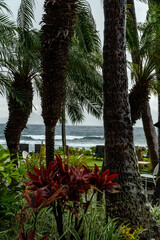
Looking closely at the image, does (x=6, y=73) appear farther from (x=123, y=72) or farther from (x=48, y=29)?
(x=123, y=72)

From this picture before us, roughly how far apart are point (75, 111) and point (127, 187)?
38.4 ft

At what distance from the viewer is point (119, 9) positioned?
13.5 ft

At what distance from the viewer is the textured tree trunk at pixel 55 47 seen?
6812mm

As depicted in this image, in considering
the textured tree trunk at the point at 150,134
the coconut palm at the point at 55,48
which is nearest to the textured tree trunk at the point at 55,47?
the coconut palm at the point at 55,48

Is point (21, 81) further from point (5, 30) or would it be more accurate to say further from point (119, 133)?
point (119, 133)

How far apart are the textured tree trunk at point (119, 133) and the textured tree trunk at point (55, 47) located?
9.13 ft

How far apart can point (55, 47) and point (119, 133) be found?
385 cm

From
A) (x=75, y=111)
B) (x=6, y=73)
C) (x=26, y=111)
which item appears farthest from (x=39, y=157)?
(x=75, y=111)

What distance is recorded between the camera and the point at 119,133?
3711mm

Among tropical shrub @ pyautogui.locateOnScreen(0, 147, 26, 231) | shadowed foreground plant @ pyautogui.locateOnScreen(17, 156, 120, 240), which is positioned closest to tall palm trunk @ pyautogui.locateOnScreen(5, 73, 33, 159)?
tropical shrub @ pyautogui.locateOnScreen(0, 147, 26, 231)

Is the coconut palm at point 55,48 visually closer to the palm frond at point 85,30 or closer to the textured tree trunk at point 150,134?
the palm frond at point 85,30

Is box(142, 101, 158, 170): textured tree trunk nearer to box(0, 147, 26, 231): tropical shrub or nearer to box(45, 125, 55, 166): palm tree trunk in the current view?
box(45, 125, 55, 166): palm tree trunk

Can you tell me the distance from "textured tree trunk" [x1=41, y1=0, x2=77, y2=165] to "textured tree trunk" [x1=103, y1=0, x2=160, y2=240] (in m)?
2.78

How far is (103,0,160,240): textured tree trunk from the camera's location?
3.48 m
